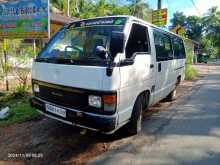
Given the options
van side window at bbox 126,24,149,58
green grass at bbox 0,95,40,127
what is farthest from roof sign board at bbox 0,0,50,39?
van side window at bbox 126,24,149,58

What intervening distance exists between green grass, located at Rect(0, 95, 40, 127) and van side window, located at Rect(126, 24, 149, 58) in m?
3.08

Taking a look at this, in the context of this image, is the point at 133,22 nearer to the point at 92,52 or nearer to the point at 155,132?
the point at 92,52

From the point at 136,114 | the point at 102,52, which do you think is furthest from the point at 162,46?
the point at 102,52

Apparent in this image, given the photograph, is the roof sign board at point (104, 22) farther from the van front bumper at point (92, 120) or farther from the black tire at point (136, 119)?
the van front bumper at point (92, 120)

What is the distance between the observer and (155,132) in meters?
6.29

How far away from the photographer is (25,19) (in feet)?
31.1

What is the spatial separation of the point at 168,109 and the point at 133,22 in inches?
150

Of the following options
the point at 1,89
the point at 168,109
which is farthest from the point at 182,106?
the point at 1,89

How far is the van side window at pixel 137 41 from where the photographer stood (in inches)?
210

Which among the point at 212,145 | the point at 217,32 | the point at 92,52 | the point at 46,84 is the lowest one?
the point at 212,145

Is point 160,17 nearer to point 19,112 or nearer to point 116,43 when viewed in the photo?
point 19,112

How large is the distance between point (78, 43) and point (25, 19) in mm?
4585

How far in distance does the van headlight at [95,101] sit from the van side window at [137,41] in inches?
43.7

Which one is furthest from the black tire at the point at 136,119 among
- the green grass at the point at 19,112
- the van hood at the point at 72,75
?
the green grass at the point at 19,112
